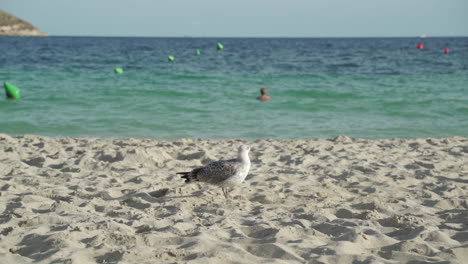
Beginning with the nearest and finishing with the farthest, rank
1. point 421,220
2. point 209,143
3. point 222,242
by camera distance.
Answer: point 222,242
point 421,220
point 209,143

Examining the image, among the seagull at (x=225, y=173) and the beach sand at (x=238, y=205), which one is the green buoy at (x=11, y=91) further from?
the seagull at (x=225, y=173)

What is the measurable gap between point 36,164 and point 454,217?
5.33 meters

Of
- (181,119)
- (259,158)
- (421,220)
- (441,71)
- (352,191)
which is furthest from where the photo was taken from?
(441,71)

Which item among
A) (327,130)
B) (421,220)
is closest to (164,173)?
(421,220)

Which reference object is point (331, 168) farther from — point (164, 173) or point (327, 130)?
point (327, 130)

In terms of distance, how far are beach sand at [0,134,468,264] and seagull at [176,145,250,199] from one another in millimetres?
187

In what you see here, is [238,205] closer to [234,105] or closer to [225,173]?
[225,173]

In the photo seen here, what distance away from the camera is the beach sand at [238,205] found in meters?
3.55

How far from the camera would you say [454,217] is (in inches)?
178
